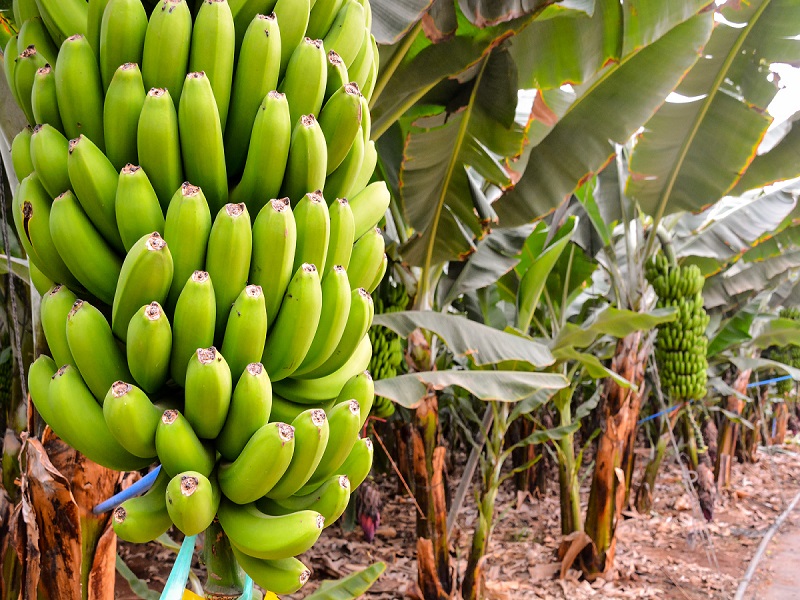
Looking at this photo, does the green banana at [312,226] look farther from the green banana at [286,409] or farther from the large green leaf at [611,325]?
the large green leaf at [611,325]

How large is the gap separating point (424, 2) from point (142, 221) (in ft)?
3.52

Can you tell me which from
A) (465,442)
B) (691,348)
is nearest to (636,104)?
(691,348)

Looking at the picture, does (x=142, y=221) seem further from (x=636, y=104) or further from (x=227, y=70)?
(x=636, y=104)

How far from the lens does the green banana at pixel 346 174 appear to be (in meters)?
0.76

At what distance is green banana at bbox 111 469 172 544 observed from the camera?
58 centimetres

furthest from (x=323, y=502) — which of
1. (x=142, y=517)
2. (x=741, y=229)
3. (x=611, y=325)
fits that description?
(x=741, y=229)

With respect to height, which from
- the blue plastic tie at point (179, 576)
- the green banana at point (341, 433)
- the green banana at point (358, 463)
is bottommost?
the blue plastic tie at point (179, 576)

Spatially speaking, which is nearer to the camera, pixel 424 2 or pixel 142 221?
pixel 142 221

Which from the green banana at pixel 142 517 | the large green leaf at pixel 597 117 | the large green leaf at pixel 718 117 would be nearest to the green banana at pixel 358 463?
the green banana at pixel 142 517

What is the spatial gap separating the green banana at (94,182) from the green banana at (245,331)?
0.59 ft

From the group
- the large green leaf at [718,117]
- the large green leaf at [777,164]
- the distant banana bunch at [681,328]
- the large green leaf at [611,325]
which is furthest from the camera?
the distant banana bunch at [681,328]

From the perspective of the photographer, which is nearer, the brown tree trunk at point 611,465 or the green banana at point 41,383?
the green banana at point 41,383

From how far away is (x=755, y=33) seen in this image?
2.66 metres

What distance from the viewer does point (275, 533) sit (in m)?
0.59
